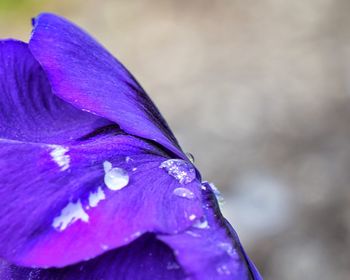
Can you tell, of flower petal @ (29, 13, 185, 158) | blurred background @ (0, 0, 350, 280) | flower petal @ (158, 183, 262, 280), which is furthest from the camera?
blurred background @ (0, 0, 350, 280)

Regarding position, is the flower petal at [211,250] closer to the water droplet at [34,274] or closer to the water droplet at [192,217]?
the water droplet at [192,217]

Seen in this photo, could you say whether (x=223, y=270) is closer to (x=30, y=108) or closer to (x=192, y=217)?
(x=192, y=217)

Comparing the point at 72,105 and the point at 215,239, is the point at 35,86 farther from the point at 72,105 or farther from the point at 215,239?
the point at 215,239

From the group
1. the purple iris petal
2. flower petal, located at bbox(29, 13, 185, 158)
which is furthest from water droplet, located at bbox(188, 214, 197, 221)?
flower petal, located at bbox(29, 13, 185, 158)

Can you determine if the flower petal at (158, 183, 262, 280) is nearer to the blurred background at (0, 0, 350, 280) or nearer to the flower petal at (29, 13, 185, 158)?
the flower petal at (29, 13, 185, 158)

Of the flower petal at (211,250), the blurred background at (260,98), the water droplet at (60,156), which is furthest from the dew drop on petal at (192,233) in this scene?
the blurred background at (260,98)
